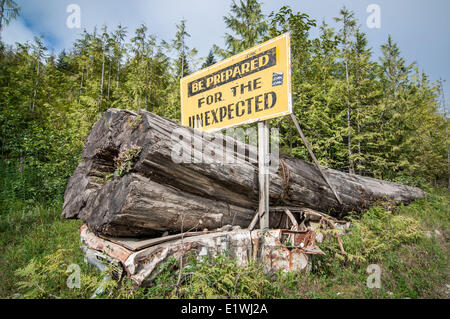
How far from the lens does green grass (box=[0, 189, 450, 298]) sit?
267 cm

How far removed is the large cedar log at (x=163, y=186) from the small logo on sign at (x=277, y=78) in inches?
52.5

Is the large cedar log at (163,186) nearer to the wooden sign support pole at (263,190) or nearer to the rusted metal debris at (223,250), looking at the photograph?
the wooden sign support pole at (263,190)

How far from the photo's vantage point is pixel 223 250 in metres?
3.23

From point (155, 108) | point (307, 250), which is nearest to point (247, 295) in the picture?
point (307, 250)

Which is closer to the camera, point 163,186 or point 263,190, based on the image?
point 163,186

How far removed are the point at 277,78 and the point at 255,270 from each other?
128 inches

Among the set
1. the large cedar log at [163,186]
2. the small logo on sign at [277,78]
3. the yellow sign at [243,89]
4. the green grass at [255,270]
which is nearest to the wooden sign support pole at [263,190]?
the large cedar log at [163,186]

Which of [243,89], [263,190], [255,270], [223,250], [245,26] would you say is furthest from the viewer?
[245,26]

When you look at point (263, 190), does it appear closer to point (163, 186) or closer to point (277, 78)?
point (163, 186)

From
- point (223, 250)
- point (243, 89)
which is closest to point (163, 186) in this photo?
point (223, 250)

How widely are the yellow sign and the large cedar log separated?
79 cm

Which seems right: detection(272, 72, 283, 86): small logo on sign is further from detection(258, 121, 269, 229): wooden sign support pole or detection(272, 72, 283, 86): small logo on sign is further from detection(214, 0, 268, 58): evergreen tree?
detection(214, 0, 268, 58): evergreen tree

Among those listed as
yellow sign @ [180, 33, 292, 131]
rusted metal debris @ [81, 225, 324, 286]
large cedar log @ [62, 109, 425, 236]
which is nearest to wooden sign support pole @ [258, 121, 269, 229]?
large cedar log @ [62, 109, 425, 236]

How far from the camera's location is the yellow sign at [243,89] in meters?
4.18
